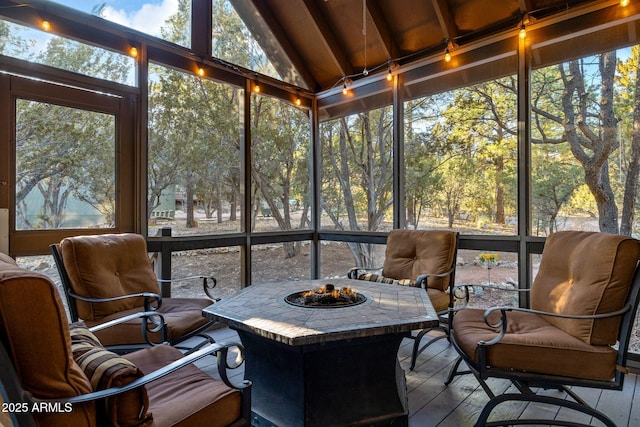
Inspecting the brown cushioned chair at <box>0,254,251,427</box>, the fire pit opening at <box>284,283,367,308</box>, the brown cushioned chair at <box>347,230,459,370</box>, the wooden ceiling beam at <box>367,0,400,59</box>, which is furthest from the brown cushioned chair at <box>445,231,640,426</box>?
the wooden ceiling beam at <box>367,0,400,59</box>

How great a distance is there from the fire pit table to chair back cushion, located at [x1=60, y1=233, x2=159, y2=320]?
1030 mm

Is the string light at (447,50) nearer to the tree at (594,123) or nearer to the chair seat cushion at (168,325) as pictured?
the tree at (594,123)

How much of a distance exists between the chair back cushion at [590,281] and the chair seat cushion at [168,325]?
2.41 metres

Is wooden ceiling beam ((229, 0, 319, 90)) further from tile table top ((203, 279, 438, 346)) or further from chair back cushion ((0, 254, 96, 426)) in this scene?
chair back cushion ((0, 254, 96, 426))

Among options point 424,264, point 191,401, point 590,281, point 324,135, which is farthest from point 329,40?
point 191,401

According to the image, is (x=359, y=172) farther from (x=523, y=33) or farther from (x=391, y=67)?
(x=523, y=33)

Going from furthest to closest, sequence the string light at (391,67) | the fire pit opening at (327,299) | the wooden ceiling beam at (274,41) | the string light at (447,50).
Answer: the wooden ceiling beam at (274,41), the string light at (391,67), the string light at (447,50), the fire pit opening at (327,299)

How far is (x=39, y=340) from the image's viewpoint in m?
1.03

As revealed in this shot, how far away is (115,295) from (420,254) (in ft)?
8.88

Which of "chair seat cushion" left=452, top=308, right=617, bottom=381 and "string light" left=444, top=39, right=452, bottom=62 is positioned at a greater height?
"string light" left=444, top=39, right=452, bottom=62

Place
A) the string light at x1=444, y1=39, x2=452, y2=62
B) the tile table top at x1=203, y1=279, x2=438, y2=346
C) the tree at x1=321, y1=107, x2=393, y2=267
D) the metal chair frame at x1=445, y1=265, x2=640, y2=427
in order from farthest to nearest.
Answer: the tree at x1=321, y1=107, x2=393, y2=267, the string light at x1=444, y1=39, x2=452, y2=62, the metal chair frame at x1=445, y1=265, x2=640, y2=427, the tile table top at x1=203, y1=279, x2=438, y2=346

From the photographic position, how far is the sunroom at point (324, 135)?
2.85 metres

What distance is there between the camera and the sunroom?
285cm

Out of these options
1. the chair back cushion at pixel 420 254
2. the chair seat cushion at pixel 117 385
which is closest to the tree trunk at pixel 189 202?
the chair back cushion at pixel 420 254
